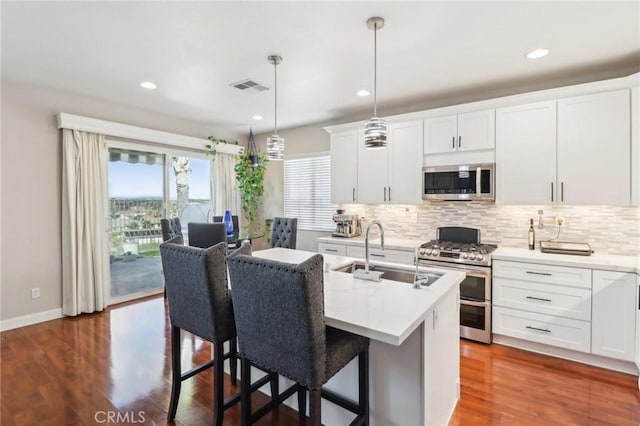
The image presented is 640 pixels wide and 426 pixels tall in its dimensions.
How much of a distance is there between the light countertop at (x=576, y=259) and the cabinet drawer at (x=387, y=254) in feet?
2.96

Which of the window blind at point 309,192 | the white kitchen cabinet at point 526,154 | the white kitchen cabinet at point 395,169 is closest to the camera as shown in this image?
the white kitchen cabinet at point 526,154

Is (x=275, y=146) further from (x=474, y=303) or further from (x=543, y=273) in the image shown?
(x=543, y=273)

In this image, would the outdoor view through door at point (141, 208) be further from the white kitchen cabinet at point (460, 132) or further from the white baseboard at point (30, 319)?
the white kitchen cabinet at point (460, 132)

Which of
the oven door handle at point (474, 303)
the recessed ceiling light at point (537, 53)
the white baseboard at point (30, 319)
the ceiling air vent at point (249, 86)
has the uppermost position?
the ceiling air vent at point (249, 86)

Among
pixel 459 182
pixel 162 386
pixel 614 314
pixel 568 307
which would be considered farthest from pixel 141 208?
pixel 614 314

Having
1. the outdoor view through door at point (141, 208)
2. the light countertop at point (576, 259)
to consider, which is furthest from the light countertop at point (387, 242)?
the outdoor view through door at point (141, 208)

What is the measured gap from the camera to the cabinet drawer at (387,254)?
3.75 metres

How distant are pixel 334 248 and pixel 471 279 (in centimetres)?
175

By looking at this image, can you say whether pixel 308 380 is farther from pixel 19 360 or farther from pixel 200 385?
pixel 19 360

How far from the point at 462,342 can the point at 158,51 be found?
3.98m

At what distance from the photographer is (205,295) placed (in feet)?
5.96

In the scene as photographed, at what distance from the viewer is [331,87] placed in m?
3.57

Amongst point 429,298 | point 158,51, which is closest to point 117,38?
point 158,51

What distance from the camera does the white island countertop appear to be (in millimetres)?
1378
